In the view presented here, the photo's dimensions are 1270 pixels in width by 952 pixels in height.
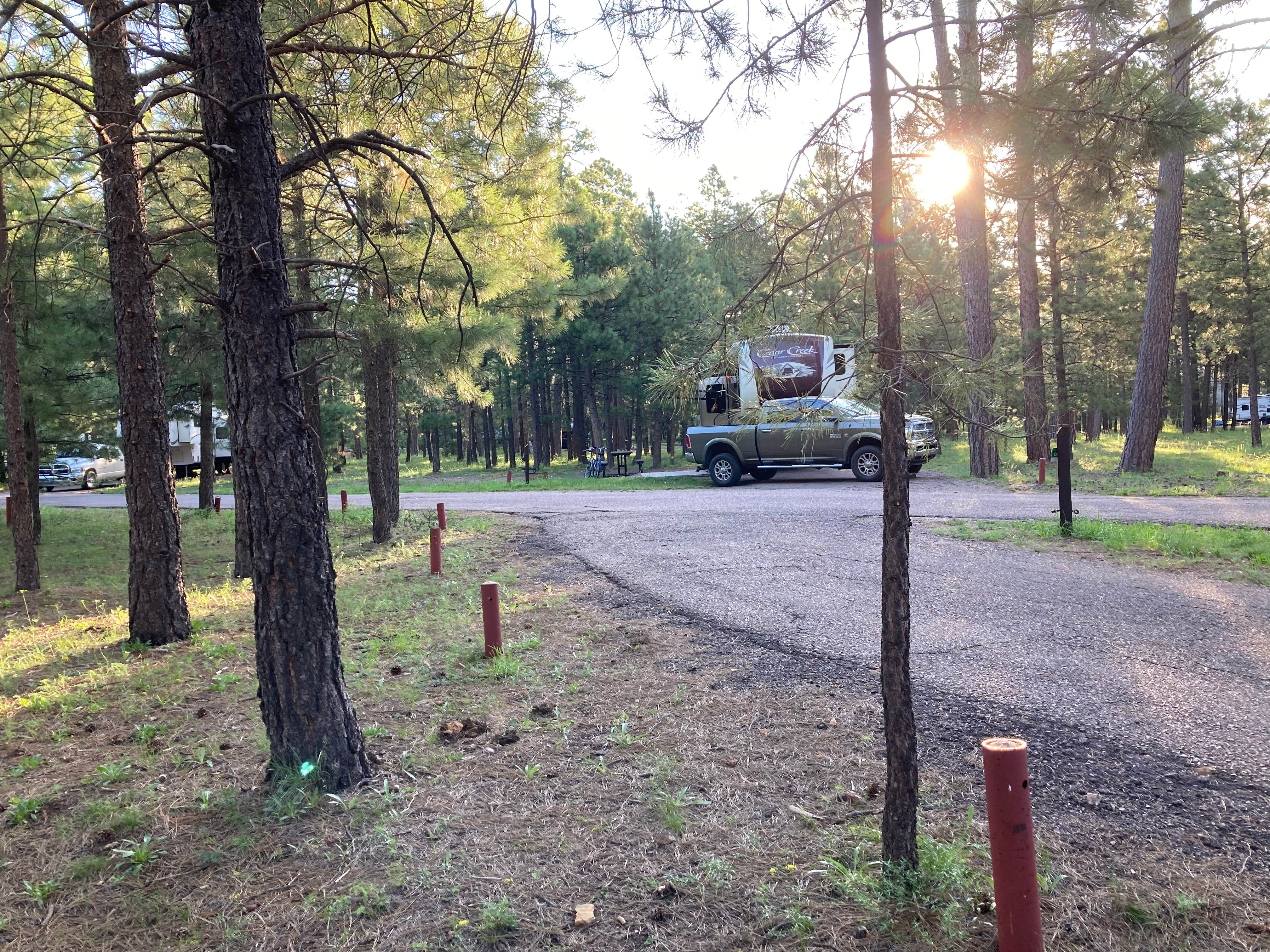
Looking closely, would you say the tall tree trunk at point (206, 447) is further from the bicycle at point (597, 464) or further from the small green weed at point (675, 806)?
the small green weed at point (675, 806)

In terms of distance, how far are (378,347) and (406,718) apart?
22.4ft

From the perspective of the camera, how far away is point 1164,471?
50.8ft

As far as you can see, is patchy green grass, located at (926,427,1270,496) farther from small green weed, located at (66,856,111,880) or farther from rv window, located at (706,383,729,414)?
small green weed, located at (66,856,111,880)

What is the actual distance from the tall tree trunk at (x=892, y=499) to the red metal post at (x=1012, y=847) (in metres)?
0.52

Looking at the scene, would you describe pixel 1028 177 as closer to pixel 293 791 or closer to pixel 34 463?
pixel 293 791

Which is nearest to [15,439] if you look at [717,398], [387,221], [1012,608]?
[387,221]

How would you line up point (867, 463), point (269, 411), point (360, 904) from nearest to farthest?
point (360, 904)
point (269, 411)
point (867, 463)

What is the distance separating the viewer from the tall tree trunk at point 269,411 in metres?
3.46

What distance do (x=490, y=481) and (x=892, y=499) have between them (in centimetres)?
2600

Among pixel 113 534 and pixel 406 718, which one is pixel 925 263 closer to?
pixel 406 718

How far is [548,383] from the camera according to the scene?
126 ft

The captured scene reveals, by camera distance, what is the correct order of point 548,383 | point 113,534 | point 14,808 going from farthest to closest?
point 548,383 → point 113,534 → point 14,808

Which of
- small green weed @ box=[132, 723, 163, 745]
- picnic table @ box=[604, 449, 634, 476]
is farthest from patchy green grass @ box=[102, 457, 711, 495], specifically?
small green weed @ box=[132, 723, 163, 745]

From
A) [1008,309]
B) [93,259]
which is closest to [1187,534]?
[93,259]
